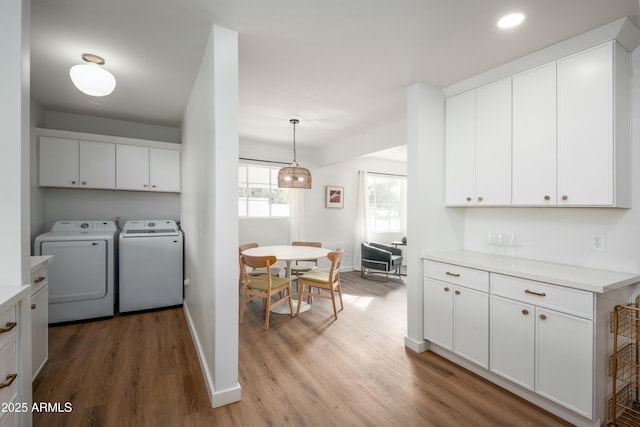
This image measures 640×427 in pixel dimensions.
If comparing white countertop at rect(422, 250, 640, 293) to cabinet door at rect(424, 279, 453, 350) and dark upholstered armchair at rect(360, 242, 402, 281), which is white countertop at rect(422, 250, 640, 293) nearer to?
cabinet door at rect(424, 279, 453, 350)

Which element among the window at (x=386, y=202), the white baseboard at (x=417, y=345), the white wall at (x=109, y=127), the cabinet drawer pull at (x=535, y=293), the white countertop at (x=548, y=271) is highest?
the white wall at (x=109, y=127)

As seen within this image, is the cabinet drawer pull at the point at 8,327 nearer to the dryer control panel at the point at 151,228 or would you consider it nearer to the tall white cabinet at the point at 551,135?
the dryer control panel at the point at 151,228

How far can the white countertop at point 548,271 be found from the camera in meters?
1.72

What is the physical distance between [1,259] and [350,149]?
4291mm

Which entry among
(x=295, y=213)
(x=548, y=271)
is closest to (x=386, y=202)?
(x=295, y=213)

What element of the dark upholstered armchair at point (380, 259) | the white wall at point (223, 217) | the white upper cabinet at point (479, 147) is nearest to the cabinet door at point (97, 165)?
the white wall at point (223, 217)

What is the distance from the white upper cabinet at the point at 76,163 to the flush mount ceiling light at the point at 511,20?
426cm

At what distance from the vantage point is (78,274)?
3270mm

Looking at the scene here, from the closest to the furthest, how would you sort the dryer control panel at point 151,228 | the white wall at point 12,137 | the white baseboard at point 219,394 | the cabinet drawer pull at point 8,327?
the cabinet drawer pull at point 8,327, the white wall at point 12,137, the white baseboard at point 219,394, the dryer control panel at point 151,228

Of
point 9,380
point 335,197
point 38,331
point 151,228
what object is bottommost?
point 38,331

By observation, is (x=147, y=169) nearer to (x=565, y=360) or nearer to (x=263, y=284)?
(x=263, y=284)

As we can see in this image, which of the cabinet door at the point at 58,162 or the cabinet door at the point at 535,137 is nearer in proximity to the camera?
the cabinet door at the point at 535,137

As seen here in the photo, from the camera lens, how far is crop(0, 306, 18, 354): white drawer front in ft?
4.08

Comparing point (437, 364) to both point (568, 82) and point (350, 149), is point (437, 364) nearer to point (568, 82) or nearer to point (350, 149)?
point (568, 82)
